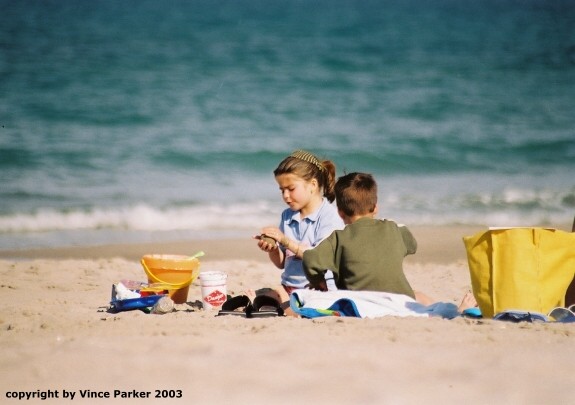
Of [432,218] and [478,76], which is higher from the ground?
[478,76]

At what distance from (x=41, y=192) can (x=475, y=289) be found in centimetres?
694

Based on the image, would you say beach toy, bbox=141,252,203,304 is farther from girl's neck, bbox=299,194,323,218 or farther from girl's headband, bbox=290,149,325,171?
girl's headband, bbox=290,149,325,171

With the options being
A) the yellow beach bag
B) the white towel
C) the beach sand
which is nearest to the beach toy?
the beach sand

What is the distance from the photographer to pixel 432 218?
363 inches

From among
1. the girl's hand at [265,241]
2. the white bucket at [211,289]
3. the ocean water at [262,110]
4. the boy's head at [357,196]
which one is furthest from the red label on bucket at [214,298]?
the ocean water at [262,110]

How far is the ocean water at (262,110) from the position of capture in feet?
31.6

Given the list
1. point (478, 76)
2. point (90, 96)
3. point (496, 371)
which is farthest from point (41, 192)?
point (478, 76)

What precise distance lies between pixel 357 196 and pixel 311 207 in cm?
64

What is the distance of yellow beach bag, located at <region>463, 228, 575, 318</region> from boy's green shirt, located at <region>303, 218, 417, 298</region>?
1.69 feet

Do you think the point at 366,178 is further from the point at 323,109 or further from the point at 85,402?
the point at 323,109

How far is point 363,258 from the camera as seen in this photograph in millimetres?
4531

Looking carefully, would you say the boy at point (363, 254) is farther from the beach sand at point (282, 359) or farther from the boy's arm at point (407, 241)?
the beach sand at point (282, 359)

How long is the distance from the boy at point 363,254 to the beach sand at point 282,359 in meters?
0.43

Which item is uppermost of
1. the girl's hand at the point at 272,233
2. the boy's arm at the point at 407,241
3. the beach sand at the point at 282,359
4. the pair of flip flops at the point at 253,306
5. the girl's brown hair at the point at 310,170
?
the girl's brown hair at the point at 310,170
